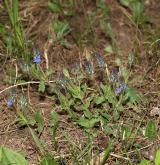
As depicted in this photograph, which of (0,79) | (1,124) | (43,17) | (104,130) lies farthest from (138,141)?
(43,17)

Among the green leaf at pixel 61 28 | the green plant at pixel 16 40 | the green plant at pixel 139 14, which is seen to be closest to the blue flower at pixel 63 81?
the green plant at pixel 16 40

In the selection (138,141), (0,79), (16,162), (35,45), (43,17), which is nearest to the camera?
(16,162)

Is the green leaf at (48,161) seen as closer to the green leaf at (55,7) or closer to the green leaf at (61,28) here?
the green leaf at (61,28)

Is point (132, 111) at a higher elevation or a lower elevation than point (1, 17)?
lower

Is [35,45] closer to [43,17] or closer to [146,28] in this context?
[43,17]

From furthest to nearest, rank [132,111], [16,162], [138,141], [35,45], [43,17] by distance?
[43,17]
[35,45]
[132,111]
[138,141]
[16,162]

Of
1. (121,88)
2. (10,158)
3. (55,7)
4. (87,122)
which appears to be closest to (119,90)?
(121,88)

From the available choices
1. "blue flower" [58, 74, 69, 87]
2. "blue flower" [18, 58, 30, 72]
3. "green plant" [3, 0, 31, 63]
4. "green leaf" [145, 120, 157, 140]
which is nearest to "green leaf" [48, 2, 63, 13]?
"green plant" [3, 0, 31, 63]
